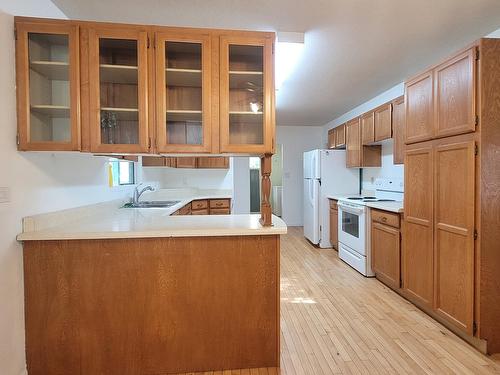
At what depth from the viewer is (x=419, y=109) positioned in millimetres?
2371

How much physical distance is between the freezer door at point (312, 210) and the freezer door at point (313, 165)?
0.11 metres

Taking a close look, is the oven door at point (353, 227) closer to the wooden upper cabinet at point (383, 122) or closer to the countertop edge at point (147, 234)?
the wooden upper cabinet at point (383, 122)

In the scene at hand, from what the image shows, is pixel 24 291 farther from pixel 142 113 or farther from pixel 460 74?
pixel 460 74

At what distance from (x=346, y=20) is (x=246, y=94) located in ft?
3.56

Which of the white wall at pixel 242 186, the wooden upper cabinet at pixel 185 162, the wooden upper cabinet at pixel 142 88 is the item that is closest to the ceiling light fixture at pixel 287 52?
the wooden upper cabinet at pixel 142 88

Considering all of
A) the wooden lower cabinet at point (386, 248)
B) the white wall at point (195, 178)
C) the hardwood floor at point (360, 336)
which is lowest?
the hardwood floor at point (360, 336)

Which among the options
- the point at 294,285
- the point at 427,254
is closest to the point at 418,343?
the point at 427,254

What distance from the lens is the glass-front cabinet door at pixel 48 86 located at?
157 cm

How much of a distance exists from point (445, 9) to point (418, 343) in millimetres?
2468

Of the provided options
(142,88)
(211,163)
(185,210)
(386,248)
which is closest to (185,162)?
(211,163)

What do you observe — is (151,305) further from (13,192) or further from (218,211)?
(218,211)

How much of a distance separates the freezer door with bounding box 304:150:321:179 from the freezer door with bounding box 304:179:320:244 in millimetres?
110

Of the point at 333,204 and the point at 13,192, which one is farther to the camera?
the point at 333,204

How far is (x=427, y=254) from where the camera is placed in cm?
230
